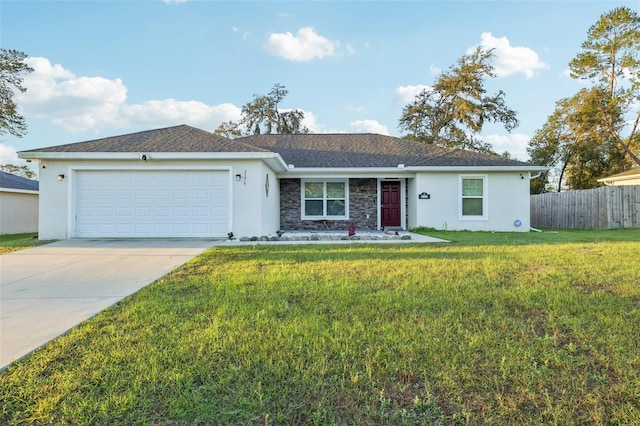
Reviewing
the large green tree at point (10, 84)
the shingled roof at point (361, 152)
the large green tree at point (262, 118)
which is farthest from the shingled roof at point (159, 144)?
the large green tree at point (262, 118)

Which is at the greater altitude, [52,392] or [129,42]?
[129,42]

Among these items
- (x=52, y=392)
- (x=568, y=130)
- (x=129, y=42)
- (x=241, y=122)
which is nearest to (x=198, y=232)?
(x=129, y=42)

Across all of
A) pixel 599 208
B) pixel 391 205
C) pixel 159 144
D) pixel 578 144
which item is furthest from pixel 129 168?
pixel 578 144

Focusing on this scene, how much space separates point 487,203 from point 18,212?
21.4 meters

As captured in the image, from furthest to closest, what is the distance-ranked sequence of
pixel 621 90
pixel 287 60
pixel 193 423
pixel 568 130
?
pixel 568 130 < pixel 621 90 < pixel 287 60 < pixel 193 423

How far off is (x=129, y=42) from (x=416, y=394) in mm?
15094

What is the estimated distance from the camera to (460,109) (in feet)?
82.8

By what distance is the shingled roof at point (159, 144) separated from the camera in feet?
34.9

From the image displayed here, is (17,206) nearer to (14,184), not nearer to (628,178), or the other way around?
(14,184)

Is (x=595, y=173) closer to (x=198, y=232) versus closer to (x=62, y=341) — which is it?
(x=198, y=232)

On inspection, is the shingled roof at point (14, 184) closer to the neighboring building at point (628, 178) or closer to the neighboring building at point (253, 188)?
the neighboring building at point (253, 188)

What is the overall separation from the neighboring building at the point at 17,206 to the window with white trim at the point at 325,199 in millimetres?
13742

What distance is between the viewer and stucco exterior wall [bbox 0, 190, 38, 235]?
16109mm

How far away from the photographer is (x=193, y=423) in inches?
76.2
